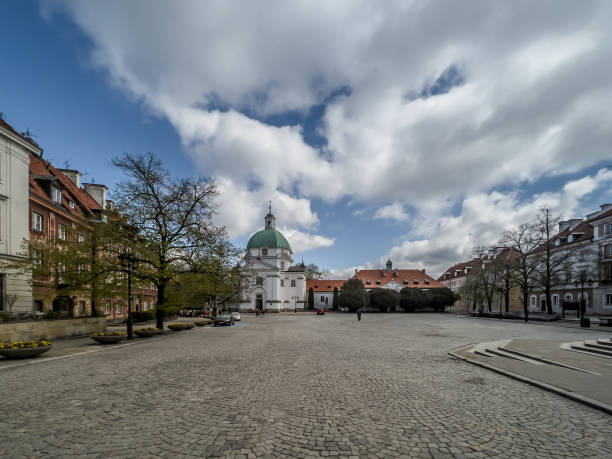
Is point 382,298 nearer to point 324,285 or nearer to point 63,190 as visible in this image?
point 324,285

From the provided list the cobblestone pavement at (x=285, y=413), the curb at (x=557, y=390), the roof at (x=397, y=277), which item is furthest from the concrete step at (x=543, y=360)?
the roof at (x=397, y=277)

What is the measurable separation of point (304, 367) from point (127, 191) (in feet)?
58.4

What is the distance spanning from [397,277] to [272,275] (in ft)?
114

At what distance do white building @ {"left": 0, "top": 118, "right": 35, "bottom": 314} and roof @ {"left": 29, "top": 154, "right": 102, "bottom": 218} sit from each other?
6.19ft

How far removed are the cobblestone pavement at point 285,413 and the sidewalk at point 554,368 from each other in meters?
0.46

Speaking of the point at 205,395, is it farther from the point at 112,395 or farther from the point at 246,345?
the point at 246,345

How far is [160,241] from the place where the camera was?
21562 mm

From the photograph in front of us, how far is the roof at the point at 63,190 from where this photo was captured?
2331 cm

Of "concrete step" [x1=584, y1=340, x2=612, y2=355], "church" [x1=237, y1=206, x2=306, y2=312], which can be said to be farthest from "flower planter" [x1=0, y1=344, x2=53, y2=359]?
"church" [x1=237, y1=206, x2=306, y2=312]

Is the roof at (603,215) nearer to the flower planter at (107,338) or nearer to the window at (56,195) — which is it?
the flower planter at (107,338)

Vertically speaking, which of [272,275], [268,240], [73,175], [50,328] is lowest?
[272,275]

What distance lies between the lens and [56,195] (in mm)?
24688

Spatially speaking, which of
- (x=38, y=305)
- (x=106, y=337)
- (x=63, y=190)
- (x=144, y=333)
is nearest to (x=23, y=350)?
(x=106, y=337)

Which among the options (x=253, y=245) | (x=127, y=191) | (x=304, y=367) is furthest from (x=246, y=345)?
(x=253, y=245)
